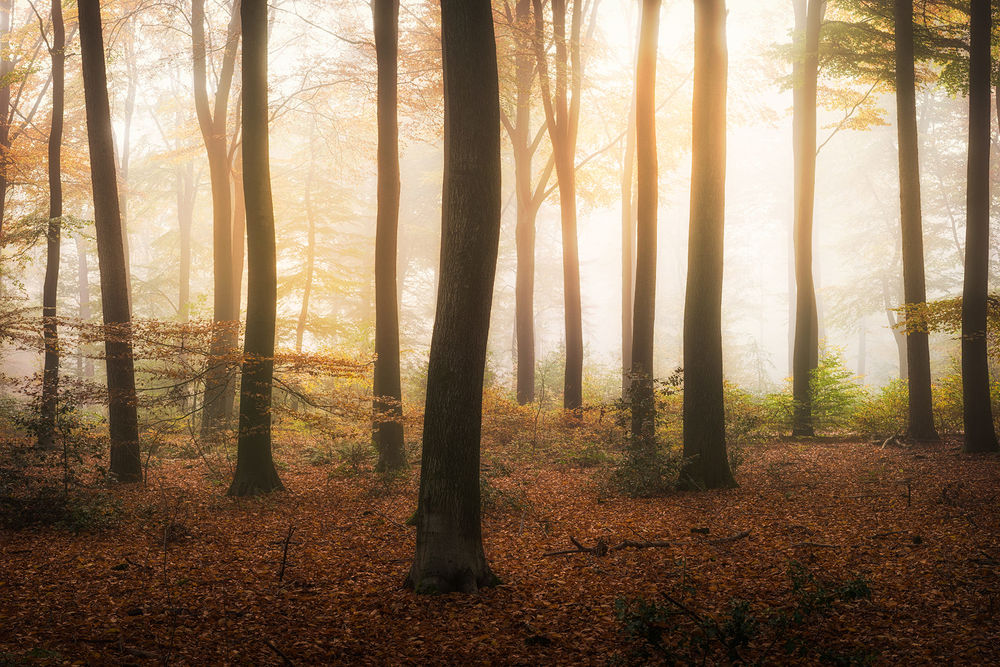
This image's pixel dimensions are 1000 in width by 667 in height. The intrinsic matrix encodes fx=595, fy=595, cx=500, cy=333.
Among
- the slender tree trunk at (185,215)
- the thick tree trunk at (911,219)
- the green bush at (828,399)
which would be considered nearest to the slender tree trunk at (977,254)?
the thick tree trunk at (911,219)

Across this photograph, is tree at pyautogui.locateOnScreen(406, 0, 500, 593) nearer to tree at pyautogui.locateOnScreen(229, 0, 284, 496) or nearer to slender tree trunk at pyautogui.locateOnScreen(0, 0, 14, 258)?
tree at pyautogui.locateOnScreen(229, 0, 284, 496)

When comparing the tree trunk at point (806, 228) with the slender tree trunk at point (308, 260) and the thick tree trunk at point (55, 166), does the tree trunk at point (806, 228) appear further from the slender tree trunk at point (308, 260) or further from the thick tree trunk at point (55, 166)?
the slender tree trunk at point (308, 260)

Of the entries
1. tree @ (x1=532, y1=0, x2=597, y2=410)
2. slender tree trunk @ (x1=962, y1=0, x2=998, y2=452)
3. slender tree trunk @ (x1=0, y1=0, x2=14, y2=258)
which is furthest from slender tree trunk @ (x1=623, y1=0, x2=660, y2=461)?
slender tree trunk @ (x1=0, y1=0, x2=14, y2=258)

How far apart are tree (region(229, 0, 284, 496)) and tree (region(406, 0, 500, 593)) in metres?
4.19

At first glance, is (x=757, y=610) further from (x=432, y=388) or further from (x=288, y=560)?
(x=288, y=560)

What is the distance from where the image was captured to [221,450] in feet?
40.4

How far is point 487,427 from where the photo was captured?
1337 centimetres

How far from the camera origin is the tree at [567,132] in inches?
524

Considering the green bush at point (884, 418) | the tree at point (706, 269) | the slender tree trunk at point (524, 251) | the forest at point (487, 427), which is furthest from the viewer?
the slender tree trunk at point (524, 251)

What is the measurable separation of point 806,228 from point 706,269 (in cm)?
683

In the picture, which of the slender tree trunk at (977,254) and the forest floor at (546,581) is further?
the slender tree trunk at (977,254)

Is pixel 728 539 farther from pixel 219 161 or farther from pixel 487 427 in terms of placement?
pixel 219 161

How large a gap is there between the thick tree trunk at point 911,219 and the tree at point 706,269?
4670mm

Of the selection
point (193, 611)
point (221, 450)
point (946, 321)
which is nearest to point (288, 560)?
point (193, 611)
